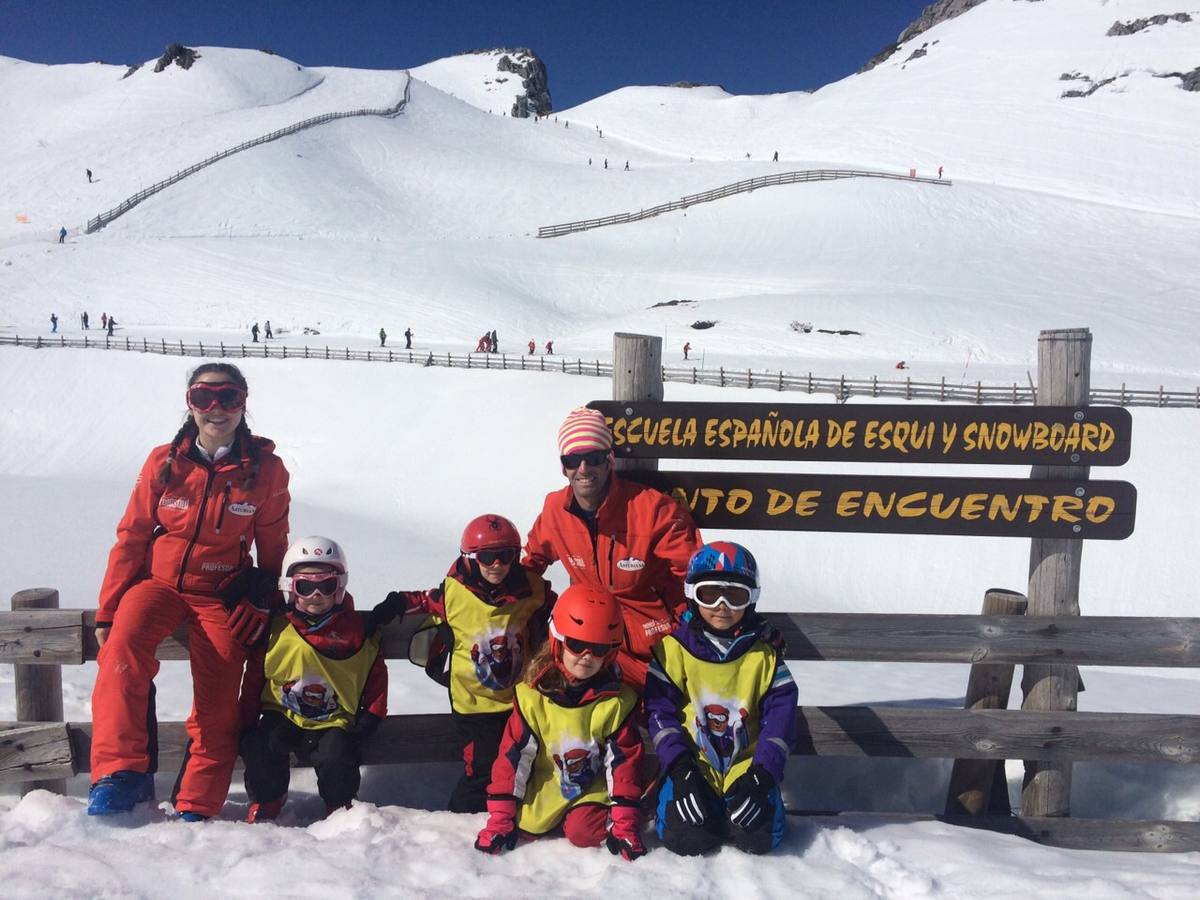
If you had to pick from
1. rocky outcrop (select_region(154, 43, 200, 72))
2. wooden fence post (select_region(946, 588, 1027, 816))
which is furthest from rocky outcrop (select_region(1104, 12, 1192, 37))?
wooden fence post (select_region(946, 588, 1027, 816))

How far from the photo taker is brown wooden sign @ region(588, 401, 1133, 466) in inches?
186

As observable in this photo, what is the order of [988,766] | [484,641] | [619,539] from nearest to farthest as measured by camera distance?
[484,641]
[619,539]
[988,766]

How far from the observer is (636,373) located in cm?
500

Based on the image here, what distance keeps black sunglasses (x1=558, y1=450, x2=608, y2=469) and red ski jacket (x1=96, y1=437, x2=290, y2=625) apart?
5.03 ft

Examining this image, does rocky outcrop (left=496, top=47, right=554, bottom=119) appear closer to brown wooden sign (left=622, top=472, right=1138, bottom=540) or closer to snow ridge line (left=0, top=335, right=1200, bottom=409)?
snow ridge line (left=0, top=335, right=1200, bottom=409)

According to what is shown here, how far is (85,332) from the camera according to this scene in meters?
34.1

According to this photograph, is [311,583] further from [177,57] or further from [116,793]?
[177,57]

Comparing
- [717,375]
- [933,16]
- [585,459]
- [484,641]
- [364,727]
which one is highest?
[933,16]

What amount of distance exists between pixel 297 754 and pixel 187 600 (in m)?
1.00

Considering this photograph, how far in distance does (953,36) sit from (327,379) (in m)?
109

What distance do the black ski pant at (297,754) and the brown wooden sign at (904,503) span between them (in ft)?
7.26

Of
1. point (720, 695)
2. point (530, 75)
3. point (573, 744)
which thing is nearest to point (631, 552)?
point (720, 695)

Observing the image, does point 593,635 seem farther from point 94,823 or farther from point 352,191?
point 352,191

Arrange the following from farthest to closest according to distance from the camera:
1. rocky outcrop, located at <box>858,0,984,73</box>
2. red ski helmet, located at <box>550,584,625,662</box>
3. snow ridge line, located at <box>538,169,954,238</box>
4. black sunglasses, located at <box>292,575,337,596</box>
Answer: rocky outcrop, located at <box>858,0,984,73</box> → snow ridge line, located at <box>538,169,954,238</box> → black sunglasses, located at <box>292,575,337,596</box> → red ski helmet, located at <box>550,584,625,662</box>
